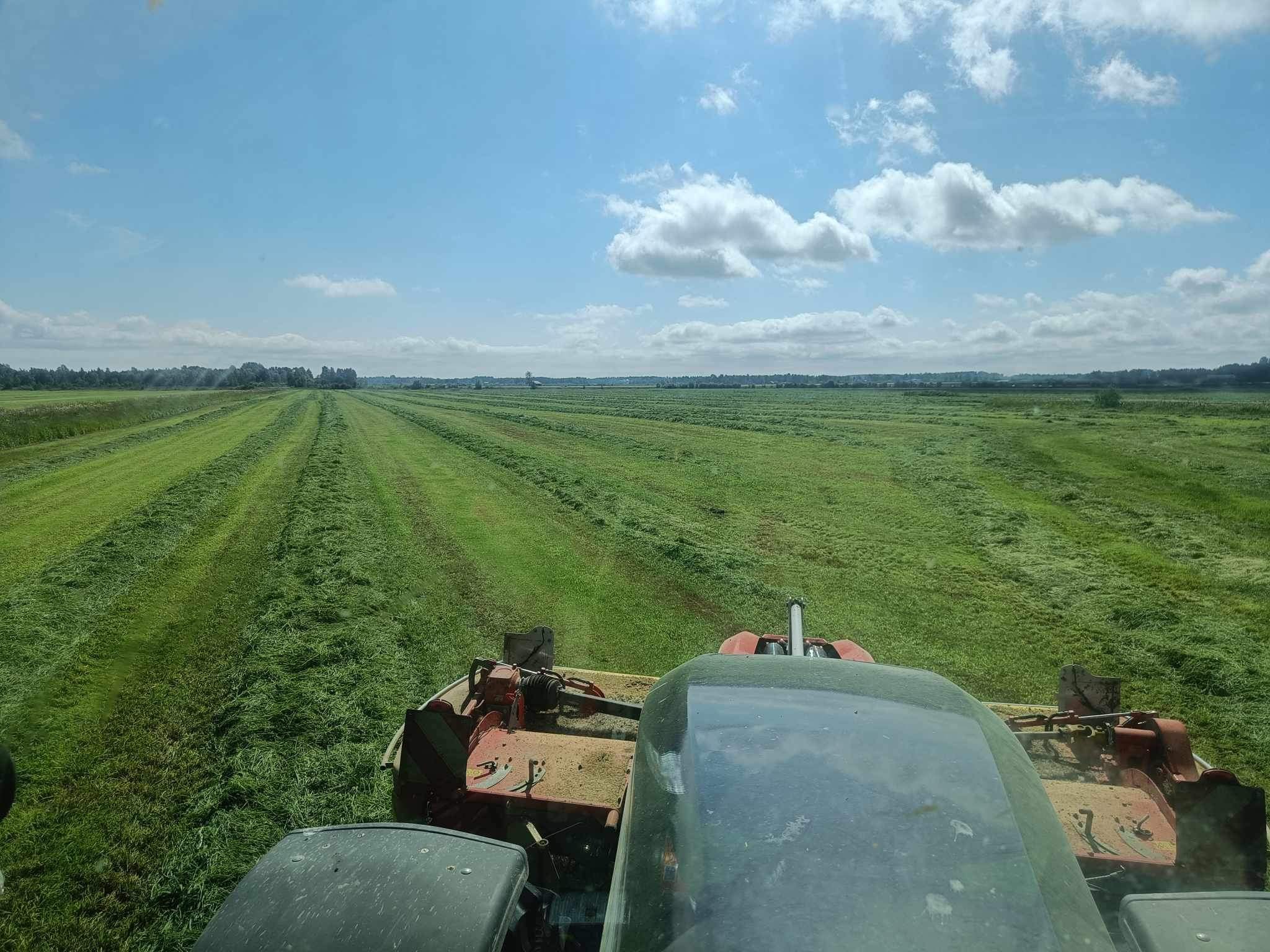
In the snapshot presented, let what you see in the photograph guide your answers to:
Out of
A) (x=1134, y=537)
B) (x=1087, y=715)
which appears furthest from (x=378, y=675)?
(x=1134, y=537)

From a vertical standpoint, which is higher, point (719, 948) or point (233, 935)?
point (719, 948)

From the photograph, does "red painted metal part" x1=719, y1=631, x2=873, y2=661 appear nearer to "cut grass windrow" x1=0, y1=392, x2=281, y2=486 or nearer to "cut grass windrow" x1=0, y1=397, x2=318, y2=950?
"cut grass windrow" x1=0, y1=397, x2=318, y2=950

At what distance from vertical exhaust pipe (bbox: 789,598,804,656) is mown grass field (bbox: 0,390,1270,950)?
3485 mm

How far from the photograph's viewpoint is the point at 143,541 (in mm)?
13836

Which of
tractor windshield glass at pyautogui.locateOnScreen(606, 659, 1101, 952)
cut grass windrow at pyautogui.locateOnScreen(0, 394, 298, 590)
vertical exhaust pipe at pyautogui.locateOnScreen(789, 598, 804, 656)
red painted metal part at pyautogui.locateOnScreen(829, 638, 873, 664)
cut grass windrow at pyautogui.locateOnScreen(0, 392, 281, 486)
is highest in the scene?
tractor windshield glass at pyautogui.locateOnScreen(606, 659, 1101, 952)

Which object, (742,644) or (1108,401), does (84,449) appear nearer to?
(742,644)

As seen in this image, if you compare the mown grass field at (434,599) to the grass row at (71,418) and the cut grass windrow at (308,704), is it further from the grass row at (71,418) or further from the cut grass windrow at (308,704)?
the grass row at (71,418)

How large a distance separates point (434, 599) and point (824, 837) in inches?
380

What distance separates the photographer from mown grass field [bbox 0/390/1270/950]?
18.1 feet

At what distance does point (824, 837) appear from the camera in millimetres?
1825

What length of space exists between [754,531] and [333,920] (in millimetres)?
13832

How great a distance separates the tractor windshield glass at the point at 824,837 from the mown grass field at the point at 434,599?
407cm

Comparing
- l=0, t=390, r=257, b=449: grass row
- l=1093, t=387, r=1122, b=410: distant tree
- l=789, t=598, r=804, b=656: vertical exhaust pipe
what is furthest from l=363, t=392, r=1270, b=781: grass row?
l=1093, t=387, r=1122, b=410: distant tree

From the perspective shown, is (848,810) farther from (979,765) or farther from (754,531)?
(754,531)
